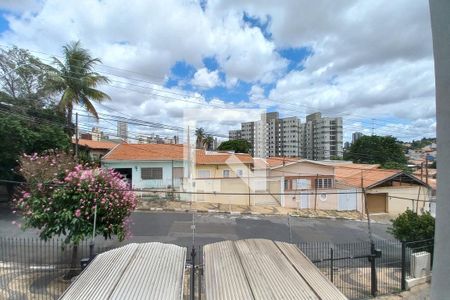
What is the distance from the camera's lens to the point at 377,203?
2478 cm

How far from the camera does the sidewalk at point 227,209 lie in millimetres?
18828

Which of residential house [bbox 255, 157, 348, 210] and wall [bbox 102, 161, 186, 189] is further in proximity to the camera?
wall [bbox 102, 161, 186, 189]

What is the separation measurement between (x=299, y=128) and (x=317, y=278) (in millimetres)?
24230

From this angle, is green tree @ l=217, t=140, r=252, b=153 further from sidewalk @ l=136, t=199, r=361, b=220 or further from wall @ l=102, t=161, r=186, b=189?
sidewalk @ l=136, t=199, r=361, b=220

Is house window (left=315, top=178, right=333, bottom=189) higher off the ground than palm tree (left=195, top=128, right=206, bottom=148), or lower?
lower

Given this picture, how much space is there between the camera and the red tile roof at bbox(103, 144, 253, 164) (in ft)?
77.8

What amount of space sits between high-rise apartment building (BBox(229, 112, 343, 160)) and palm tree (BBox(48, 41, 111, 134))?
10.9m

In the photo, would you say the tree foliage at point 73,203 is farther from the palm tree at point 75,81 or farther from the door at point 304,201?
the door at point 304,201

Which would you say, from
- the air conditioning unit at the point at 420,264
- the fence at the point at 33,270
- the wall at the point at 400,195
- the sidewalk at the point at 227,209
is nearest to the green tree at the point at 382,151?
the wall at the point at 400,195

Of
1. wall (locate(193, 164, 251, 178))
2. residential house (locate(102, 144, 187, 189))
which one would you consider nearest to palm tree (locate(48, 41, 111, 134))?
residential house (locate(102, 144, 187, 189))

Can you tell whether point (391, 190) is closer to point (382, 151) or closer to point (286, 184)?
point (286, 184)

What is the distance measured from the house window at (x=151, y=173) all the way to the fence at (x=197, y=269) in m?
12.5

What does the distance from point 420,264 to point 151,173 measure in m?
19.1

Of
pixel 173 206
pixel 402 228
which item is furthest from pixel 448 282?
pixel 173 206
